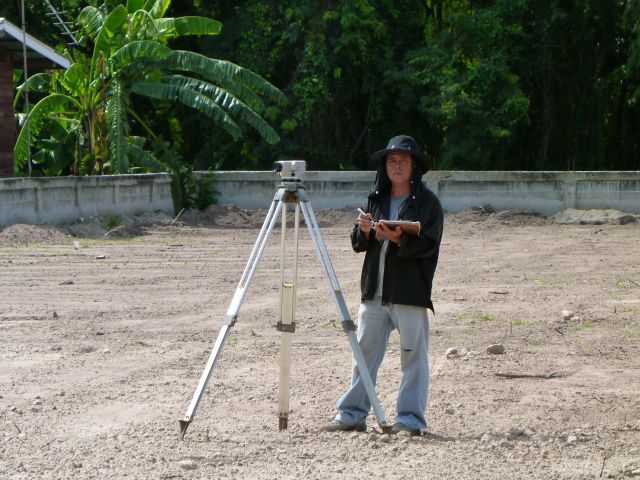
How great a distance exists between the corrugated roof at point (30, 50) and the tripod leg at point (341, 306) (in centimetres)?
1650

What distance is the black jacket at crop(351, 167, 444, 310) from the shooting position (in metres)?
5.80

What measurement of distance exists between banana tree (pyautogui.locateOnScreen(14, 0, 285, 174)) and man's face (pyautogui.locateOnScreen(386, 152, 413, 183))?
15789mm

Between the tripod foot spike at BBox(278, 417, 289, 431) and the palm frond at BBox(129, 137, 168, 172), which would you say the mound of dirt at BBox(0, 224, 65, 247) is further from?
the tripod foot spike at BBox(278, 417, 289, 431)

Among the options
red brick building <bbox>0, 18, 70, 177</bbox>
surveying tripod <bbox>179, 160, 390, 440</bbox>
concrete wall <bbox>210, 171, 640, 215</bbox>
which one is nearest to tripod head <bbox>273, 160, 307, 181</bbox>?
surveying tripod <bbox>179, 160, 390, 440</bbox>

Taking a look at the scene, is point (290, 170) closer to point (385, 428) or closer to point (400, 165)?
point (400, 165)

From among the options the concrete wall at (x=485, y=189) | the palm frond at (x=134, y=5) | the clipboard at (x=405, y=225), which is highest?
the palm frond at (x=134, y=5)

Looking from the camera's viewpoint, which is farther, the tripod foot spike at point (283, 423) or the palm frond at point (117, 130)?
the palm frond at point (117, 130)

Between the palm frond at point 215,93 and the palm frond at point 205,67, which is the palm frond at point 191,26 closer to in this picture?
the palm frond at point 205,67

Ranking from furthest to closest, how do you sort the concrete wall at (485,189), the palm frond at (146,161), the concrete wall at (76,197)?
1. the palm frond at (146,161)
2. the concrete wall at (485,189)
3. the concrete wall at (76,197)

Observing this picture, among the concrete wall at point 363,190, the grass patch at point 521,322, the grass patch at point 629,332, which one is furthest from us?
the concrete wall at point 363,190

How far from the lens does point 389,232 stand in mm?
5695

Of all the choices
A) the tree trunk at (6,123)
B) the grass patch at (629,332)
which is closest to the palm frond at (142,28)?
the tree trunk at (6,123)

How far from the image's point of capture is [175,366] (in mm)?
8289

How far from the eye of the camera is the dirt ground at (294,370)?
18.4 ft
